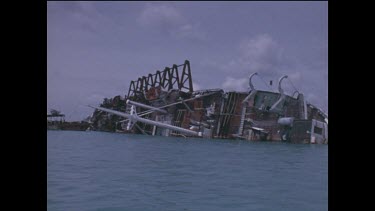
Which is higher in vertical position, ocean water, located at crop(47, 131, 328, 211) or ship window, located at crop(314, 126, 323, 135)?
ship window, located at crop(314, 126, 323, 135)

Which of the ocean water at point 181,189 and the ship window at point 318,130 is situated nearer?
the ocean water at point 181,189

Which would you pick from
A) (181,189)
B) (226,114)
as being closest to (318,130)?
(226,114)

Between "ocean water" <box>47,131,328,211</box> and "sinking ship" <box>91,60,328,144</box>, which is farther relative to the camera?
"sinking ship" <box>91,60,328,144</box>

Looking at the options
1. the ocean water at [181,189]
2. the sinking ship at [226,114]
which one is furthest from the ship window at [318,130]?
the ocean water at [181,189]

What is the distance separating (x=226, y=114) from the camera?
231 ft

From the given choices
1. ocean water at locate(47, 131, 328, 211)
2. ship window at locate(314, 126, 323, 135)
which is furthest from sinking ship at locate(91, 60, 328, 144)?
ocean water at locate(47, 131, 328, 211)

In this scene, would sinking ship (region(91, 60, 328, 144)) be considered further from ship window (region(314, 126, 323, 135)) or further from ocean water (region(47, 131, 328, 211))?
ocean water (region(47, 131, 328, 211))

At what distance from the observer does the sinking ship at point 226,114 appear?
6419 centimetres

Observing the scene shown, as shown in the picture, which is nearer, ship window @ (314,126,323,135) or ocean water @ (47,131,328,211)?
ocean water @ (47,131,328,211)

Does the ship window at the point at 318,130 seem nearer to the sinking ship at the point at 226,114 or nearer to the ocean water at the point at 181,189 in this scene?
the sinking ship at the point at 226,114

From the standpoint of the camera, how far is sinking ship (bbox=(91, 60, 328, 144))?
64188mm

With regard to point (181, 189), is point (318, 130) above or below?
above

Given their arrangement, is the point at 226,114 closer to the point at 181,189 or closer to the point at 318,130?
the point at 318,130
